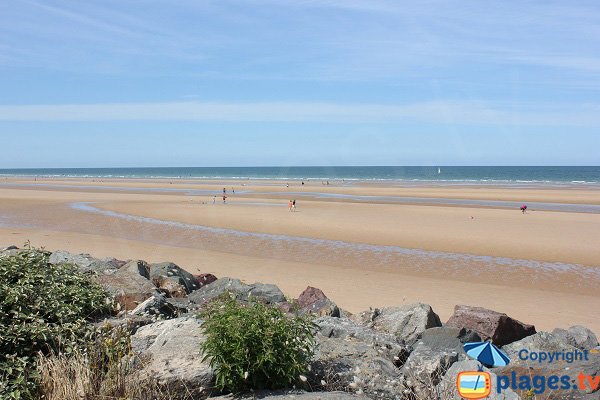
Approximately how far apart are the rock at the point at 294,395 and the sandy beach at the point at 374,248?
6.49 m

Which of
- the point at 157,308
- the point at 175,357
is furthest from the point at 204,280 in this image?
the point at 175,357

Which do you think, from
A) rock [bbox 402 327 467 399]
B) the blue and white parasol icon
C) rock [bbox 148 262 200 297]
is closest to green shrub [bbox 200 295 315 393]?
rock [bbox 402 327 467 399]

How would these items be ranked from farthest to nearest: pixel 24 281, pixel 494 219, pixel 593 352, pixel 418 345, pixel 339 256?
pixel 494 219, pixel 339 256, pixel 593 352, pixel 418 345, pixel 24 281

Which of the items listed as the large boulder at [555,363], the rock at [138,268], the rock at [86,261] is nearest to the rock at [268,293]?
the rock at [138,268]

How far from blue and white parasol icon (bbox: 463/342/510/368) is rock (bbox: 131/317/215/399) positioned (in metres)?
2.91

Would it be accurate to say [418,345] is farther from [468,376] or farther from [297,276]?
[297,276]

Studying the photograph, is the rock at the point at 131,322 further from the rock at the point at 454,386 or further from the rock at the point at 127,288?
the rock at the point at 454,386

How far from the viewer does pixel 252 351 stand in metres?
4.50

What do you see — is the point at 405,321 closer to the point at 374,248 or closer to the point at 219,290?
the point at 219,290

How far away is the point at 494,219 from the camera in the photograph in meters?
28.8

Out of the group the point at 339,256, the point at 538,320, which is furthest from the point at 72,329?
the point at 339,256

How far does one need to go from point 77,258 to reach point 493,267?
1102 cm

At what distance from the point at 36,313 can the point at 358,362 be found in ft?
9.82

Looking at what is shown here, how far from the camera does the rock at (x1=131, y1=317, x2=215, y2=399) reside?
4645mm
